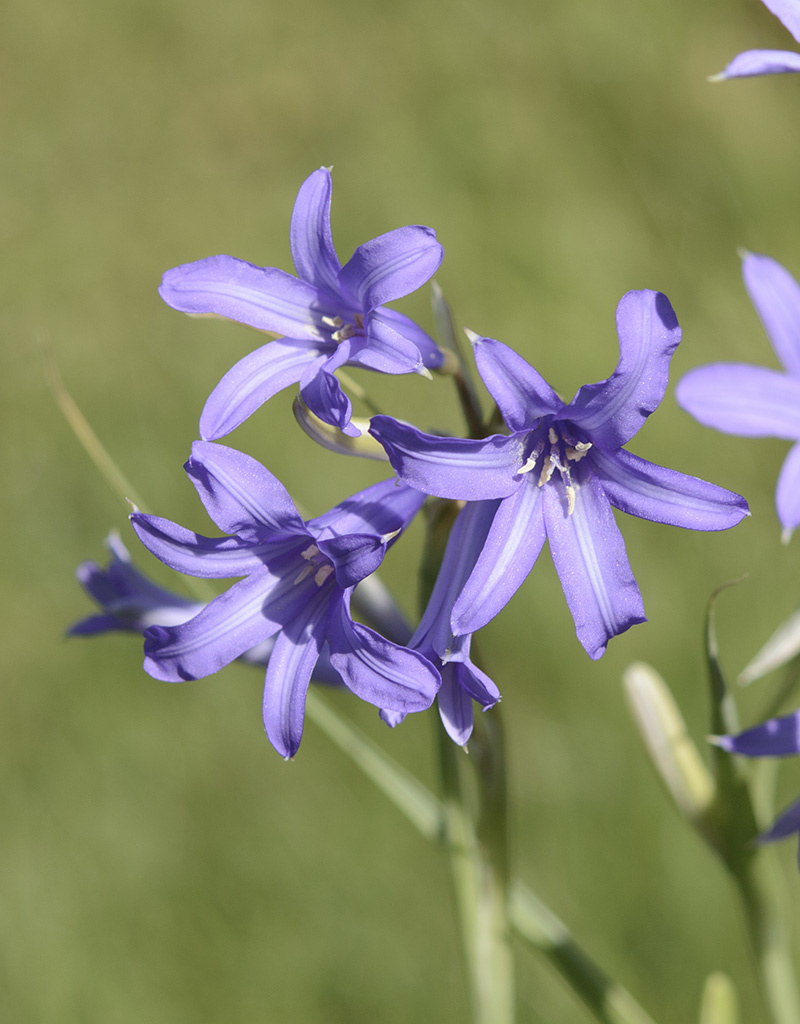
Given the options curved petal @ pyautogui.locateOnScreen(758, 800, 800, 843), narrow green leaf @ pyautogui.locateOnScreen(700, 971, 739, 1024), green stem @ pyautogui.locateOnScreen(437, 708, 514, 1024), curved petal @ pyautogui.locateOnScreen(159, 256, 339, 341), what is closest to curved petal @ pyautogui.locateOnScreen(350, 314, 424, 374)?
curved petal @ pyautogui.locateOnScreen(159, 256, 339, 341)

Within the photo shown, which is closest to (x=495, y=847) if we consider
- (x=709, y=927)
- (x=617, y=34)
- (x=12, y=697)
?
(x=709, y=927)

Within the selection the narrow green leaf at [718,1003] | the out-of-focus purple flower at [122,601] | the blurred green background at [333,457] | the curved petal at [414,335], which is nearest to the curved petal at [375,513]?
the curved petal at [414,335]

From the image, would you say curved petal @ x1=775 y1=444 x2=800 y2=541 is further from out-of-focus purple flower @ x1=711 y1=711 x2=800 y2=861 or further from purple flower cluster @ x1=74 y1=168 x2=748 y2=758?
out-of-focus purple flower @ x1=711 y1=711 x2=800 y2=861

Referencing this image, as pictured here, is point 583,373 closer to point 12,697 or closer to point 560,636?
point 560,636

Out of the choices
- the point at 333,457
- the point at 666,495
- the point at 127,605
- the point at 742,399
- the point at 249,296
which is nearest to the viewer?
the point at 742,399

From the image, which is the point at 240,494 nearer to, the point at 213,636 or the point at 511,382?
the point at 213,636

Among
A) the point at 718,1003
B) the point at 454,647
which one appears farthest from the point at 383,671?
the point at 718,1003
